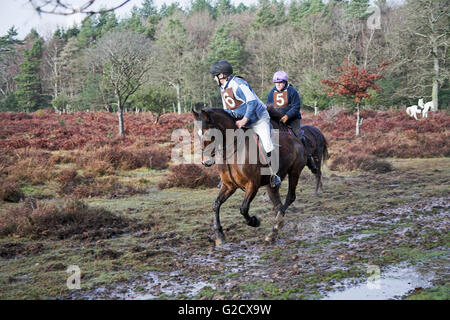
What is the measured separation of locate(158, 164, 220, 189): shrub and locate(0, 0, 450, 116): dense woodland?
13.1 meters

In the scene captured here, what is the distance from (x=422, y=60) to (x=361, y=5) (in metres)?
20.1

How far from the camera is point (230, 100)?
18.7 feet

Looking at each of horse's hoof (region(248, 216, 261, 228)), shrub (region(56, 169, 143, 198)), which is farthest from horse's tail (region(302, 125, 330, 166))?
shrub (region(56, 169, 143, 198))

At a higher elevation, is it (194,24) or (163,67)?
(194,24)

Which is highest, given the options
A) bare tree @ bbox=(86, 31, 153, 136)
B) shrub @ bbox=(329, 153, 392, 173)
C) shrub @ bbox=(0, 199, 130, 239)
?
bare tree @ bbox=(86, 31, 153, 136)

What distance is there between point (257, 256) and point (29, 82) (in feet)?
177

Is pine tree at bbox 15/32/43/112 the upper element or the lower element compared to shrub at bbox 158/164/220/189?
upper

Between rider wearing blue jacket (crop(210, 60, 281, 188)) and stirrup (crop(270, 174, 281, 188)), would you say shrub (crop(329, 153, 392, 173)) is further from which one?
rider wearing blue jacket (crop(210, 60, 281, 188))

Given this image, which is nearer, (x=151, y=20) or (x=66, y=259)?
(x=66, y=259)

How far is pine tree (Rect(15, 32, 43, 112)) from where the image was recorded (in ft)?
164

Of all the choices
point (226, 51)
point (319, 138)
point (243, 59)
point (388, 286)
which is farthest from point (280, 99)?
point (243, 59)

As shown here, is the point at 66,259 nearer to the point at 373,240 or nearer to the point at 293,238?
the point at 293,238
